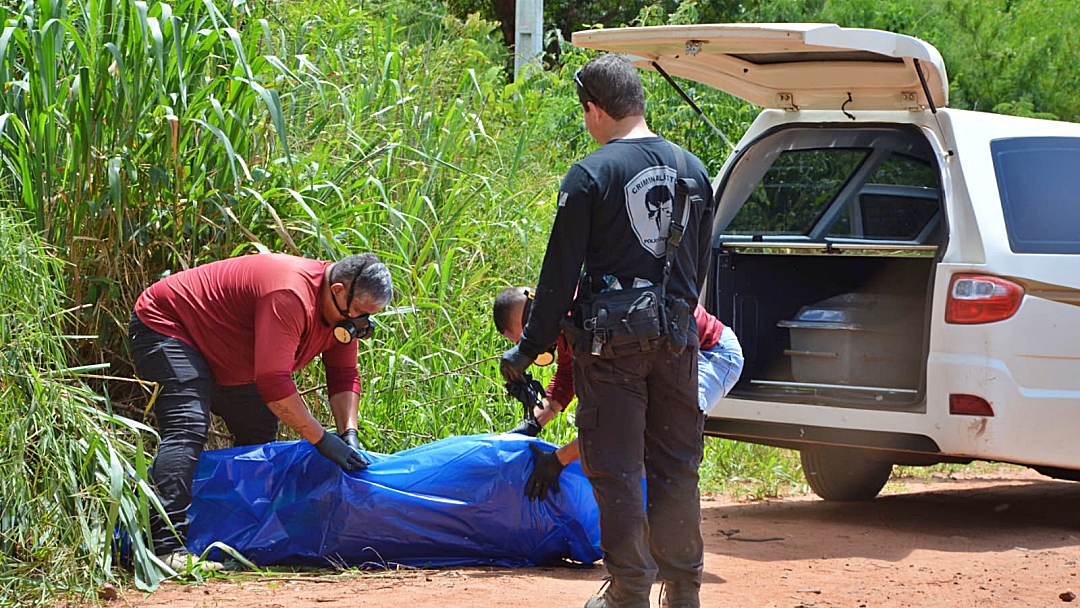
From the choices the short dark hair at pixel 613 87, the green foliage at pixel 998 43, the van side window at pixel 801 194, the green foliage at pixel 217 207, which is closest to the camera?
the short dark hair at pixel 613 87

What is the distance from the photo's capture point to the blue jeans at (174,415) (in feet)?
15.0

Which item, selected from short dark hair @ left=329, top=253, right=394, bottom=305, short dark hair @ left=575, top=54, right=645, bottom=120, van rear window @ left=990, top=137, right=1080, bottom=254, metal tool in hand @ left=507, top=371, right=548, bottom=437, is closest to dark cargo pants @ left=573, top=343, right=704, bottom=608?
metal tool in hand @ left=507, top=371, right=548, bottom=437

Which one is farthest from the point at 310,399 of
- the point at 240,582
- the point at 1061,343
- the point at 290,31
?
the point at 1061,343

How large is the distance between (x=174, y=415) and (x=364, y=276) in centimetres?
82

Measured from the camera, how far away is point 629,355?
3811mm

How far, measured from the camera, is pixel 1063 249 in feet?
17.5

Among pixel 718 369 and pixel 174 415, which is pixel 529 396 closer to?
pixel 718 369

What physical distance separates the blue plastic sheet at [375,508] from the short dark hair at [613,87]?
1.44 meters

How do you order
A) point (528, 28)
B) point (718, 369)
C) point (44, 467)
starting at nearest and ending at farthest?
point (44, 467) < point (718, 369) < point (528, 28)

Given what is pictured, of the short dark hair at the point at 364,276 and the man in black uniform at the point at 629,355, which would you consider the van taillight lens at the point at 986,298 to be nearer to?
the man in black uniform at the point at 629,355

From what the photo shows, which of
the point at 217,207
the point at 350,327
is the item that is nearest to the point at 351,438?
the point at 350,327

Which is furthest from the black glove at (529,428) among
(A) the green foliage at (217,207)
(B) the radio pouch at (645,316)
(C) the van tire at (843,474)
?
(C) the van tire at (843,474)

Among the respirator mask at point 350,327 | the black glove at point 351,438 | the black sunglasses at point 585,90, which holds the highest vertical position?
the black sunglasses at point 585,90

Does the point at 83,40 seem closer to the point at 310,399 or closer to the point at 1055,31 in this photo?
the point at 310,399
